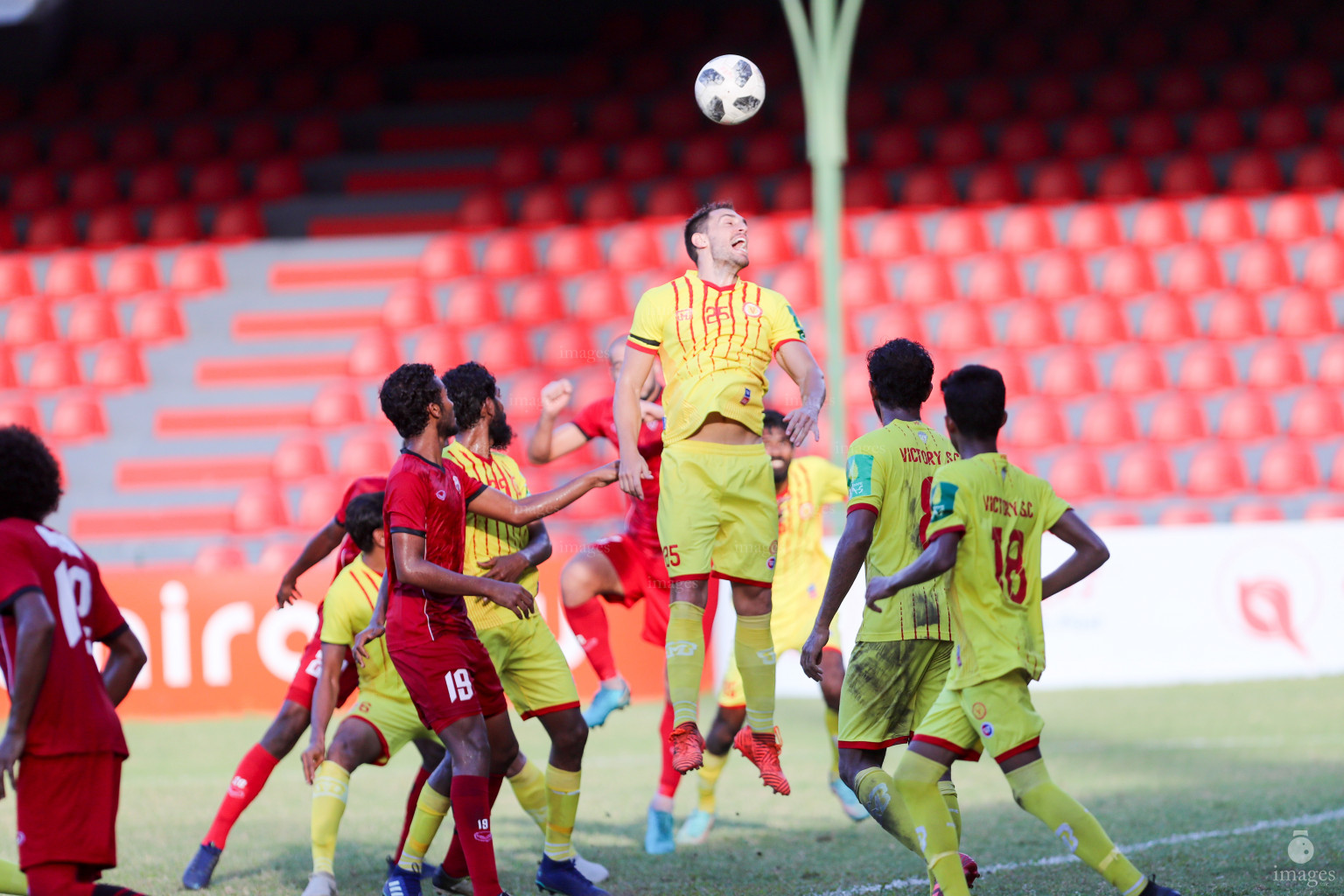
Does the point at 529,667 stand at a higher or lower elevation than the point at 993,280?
lower

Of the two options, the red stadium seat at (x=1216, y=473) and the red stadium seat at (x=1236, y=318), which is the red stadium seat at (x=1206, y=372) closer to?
the red stadium seat at (x=1236, y=318)

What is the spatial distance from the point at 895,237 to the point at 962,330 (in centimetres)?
195

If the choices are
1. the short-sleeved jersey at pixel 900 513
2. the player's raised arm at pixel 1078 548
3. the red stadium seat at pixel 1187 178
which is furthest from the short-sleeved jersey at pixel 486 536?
the red stadium seat at pixel 1187 178

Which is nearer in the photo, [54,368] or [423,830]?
[423,830]

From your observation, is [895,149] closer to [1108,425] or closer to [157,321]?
[1108,425]

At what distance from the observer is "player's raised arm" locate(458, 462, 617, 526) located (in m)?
5.43

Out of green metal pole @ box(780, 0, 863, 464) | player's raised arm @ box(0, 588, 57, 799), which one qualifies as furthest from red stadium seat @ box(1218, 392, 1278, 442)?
player's raised arm @ box(0, 588, 57, 799)

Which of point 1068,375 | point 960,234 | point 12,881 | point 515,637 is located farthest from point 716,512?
point 960,234

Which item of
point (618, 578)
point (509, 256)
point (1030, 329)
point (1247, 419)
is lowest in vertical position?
point (618, 578)

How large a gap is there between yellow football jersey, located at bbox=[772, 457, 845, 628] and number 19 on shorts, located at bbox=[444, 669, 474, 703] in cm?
260

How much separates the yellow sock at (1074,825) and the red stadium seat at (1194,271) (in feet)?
42.2

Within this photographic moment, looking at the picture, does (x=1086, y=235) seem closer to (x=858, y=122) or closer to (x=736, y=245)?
(x=858, y=122)

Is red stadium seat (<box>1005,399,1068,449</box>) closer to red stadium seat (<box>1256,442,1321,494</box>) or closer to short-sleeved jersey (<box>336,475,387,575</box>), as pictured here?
red stadium seat (<box>1256,442,1321,494</box>)

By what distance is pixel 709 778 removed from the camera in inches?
284
